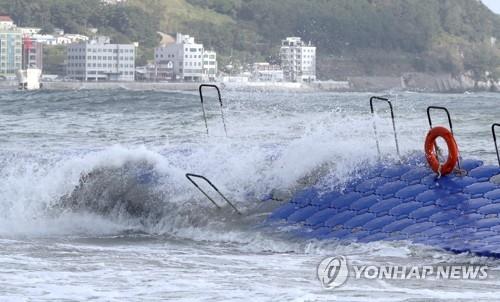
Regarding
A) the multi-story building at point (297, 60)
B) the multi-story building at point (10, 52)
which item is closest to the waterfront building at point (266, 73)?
the multi-story building at point (297, 60)

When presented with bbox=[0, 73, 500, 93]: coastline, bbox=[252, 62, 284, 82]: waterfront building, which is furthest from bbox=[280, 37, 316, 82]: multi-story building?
bbox=[0, 73, 500, 93]: coastline

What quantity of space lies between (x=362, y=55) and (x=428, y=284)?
138 meters

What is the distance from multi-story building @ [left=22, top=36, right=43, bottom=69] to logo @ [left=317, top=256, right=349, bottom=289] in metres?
110

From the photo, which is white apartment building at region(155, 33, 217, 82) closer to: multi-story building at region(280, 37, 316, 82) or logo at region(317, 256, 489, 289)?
multi-story building at region(280, 37, 316, 82)

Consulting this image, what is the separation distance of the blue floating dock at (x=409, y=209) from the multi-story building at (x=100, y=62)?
100852mm

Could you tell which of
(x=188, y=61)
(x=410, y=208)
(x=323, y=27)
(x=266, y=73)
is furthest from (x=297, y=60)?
(x=410, y=208)

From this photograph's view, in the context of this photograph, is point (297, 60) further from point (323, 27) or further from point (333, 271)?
point (333, 271)

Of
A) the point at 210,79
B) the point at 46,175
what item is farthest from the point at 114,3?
the point at 46,175

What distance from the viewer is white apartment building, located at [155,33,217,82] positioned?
117688 millimetres

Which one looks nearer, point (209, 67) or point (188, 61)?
point (188, 61)

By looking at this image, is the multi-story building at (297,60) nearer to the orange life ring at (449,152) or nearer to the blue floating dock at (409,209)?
the blue floating dock at (409,209)

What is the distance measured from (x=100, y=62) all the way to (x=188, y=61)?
8.20 metres

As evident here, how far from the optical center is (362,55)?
147000 mm

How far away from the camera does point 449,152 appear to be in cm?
1294
